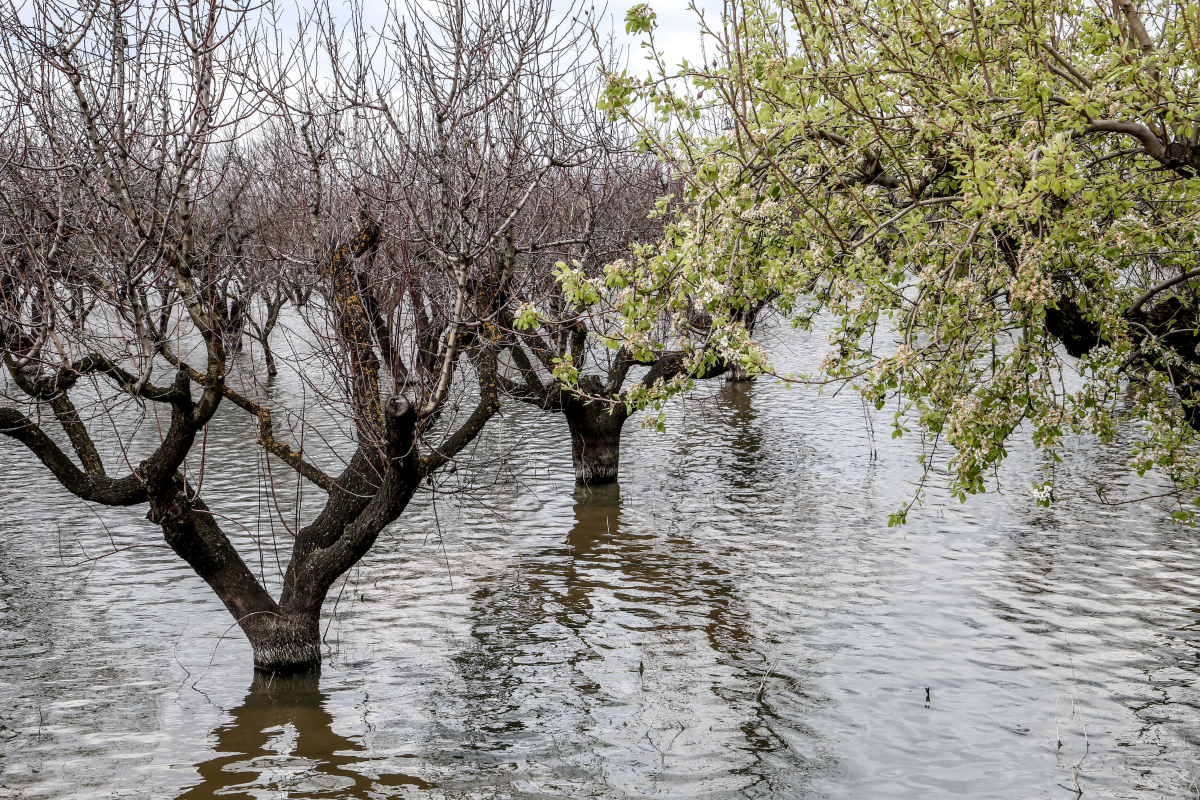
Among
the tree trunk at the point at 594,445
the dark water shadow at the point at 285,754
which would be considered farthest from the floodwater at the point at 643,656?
the tree trunk at the point at 594,445

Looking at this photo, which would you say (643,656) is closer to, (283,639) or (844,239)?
(283,639)

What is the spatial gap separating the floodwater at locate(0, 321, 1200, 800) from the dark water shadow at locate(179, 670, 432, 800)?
0.10ft

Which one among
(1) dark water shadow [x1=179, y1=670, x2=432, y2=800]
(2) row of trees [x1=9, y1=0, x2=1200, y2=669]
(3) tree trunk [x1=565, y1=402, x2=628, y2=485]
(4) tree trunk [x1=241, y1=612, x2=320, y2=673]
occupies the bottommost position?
(1) dark water shadow [x1=179, y1=670, x2=432, y2=800]

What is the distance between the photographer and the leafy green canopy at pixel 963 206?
245 inches

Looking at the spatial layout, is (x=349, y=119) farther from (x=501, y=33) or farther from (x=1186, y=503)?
(x=1186, y=503)

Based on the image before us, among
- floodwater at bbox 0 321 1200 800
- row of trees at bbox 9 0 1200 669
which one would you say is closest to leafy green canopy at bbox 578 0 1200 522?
row of trees at bbox 9 0 1200 669

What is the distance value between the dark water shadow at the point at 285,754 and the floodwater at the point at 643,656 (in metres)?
0.03

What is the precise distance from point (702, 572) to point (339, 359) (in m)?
6.11

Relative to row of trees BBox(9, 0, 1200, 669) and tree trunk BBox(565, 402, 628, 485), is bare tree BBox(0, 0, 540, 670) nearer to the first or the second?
row of trees BBox(9, 0, 1200, 669)

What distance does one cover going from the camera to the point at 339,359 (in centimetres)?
977

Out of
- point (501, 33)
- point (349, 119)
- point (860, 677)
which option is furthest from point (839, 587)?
point (349, 119)

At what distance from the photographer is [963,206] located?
6.20 metres

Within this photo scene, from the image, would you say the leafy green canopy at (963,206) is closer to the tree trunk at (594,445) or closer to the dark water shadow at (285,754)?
the dark water shadow at (285,754)

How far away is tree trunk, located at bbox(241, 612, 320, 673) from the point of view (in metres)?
9.72
